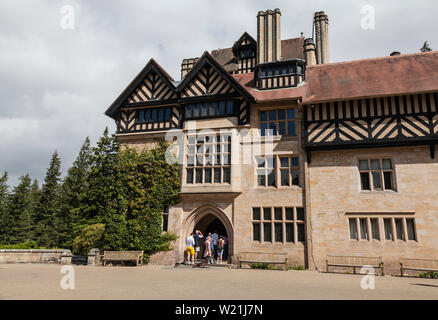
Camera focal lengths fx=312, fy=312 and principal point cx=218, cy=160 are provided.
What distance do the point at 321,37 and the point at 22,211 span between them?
120 feet

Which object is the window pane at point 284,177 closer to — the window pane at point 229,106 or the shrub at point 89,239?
the window pane at point 229,106

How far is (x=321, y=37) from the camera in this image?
23.0 m

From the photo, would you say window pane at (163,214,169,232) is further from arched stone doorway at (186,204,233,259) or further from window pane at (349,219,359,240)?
window pane at (349,219,359,240)

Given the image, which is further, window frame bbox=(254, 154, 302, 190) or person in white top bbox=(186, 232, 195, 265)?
window frame bbox=(254, 154, 302, 190)

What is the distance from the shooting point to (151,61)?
1736 centimetres

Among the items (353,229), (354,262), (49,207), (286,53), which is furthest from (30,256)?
(49,207)

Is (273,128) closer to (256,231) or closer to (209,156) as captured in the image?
(209,156)

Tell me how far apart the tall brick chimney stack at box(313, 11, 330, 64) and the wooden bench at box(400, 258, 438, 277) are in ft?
48.6

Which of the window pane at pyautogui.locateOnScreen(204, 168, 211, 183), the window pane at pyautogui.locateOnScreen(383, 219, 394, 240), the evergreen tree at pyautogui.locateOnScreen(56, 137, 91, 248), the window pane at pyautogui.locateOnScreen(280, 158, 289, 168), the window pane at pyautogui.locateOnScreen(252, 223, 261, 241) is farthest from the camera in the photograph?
the evergreen tree at pyautogui.locateOnScreen(56, 137, 91, 248)

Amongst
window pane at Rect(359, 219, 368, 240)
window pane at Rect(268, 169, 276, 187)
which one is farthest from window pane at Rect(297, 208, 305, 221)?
window pane at Rect(359, 219, 368, 240)

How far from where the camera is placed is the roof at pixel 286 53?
23.7 meters

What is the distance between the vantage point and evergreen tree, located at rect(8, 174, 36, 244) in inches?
1361
